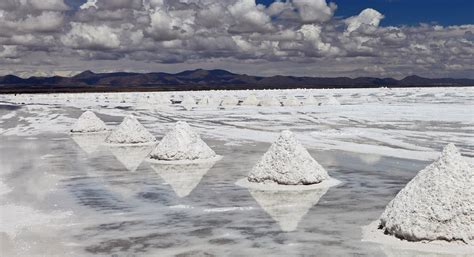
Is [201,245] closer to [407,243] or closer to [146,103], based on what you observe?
[407,243]

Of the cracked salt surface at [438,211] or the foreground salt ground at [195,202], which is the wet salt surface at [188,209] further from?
the cracked salt surface at [438,211]

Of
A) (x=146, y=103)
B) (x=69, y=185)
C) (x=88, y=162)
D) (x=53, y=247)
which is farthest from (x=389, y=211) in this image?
(x=146, y=103)

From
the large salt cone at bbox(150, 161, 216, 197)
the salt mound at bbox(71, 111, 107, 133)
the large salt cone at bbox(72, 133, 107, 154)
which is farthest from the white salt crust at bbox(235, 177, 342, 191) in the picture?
the salt mound at bbox(71, 111, 107, 133)

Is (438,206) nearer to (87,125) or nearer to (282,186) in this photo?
(282,186)

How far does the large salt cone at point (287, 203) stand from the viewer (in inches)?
446

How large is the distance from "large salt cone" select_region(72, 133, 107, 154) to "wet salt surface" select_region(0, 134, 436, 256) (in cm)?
391

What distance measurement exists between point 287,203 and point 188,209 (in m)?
2.36

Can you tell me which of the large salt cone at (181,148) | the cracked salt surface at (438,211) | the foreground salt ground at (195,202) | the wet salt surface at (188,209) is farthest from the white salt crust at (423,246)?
the large salt cone at (181,148)

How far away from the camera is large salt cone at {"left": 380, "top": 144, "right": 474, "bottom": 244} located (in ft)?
30.9

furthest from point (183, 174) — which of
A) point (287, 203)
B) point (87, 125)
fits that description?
point (87, 125)

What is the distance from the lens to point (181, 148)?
19609mm

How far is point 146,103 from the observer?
75250mm

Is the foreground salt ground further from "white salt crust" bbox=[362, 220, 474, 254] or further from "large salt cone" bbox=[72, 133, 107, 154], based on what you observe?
"large salt cone" bbox=[72, 133, 107, 154]

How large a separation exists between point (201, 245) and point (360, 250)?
276 cm
